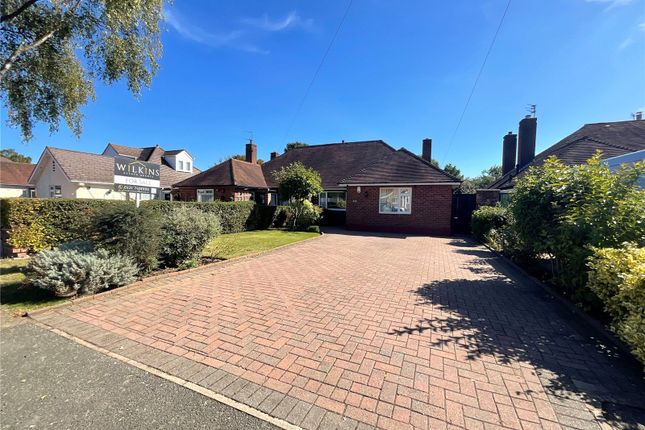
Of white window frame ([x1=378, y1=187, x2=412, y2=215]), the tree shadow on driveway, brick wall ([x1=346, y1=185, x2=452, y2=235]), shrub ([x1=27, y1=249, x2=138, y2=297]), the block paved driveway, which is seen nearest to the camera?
the block paved driveway

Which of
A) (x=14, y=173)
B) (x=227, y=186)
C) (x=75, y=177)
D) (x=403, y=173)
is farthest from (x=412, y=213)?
(x=14, y=173)

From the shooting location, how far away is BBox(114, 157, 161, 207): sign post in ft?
23.6

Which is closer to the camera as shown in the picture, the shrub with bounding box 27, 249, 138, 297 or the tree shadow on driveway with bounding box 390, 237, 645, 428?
the tree shadow on driveway with bounding box 390, 237, 645, 428

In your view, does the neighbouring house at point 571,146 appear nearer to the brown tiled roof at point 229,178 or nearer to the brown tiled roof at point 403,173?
the brown tiled roof at point 403,173

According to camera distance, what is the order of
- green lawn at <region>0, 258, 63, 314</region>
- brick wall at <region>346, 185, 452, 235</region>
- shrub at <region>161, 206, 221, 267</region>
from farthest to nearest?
brick wall at <region>346, 185, 452, 235</region>, shrub at <region>161, 206, 221, 267</region>, green lawn at <region>0, 258, 63, 314</region>

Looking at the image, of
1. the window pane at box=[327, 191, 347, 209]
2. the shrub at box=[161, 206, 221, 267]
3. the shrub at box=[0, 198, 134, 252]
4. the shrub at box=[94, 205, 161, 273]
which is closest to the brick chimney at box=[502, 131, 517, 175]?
the window pane at box=[327, 191, 347, 209]

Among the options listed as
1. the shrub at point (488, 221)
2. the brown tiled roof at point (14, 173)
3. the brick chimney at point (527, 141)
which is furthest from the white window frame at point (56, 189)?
the brick chimney at point (527, 141)

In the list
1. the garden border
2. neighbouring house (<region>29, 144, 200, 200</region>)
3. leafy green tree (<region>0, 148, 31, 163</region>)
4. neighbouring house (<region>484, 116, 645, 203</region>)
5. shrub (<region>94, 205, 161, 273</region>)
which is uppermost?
leafy green tree (<region>0, 148, 31, 163</region>)

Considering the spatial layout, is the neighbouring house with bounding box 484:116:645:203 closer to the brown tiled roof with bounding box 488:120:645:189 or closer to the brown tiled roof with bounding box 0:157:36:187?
the brown tiled roof with bounding box 488:120:645:189

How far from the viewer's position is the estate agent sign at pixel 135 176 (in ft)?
23.6

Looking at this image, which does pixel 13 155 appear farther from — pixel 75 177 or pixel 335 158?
pixel 335 158

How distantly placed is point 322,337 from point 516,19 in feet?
37.2

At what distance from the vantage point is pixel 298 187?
16.1 m

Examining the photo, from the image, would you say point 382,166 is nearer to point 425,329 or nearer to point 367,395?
point 425,329
